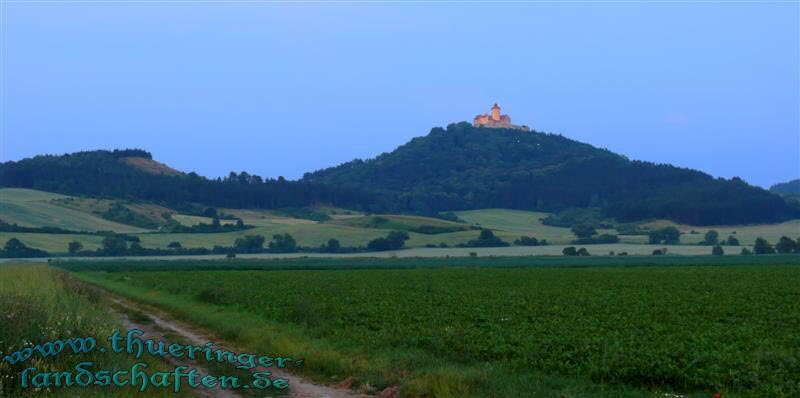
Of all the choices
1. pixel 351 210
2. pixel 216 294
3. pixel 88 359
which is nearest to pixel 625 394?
pixel 88 359

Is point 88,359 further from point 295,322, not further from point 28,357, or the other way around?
point 295,322

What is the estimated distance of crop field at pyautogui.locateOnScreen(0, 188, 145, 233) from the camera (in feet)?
429

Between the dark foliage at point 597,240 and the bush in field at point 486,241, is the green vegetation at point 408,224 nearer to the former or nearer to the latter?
the bush in field at point 486,241

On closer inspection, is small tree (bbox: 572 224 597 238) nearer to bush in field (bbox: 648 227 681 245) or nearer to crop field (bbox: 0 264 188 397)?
bush in field (bbox: 648 227 681 245)

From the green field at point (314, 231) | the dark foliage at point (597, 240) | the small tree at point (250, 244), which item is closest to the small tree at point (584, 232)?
the green field at point (314, 231)

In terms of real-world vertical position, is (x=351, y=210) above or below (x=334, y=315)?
above

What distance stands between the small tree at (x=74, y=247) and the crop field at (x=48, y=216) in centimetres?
1529

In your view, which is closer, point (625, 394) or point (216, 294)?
point (625, 394)

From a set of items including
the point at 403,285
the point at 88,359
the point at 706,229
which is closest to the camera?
the point at 88,359

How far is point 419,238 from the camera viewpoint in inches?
5256

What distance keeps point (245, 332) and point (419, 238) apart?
111 metres

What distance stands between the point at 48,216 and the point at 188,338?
122m

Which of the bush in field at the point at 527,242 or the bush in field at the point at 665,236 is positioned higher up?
the bush in field at the point at 665,236

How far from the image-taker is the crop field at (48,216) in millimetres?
130875
